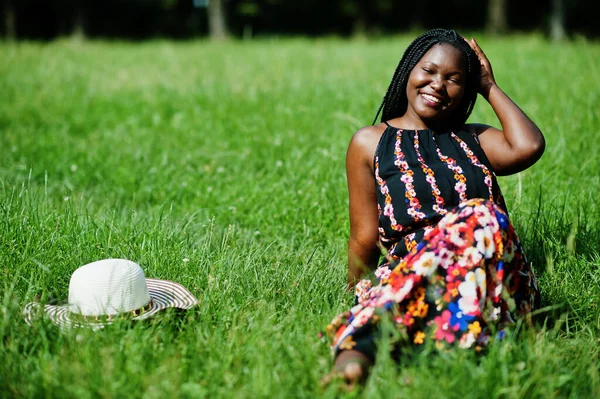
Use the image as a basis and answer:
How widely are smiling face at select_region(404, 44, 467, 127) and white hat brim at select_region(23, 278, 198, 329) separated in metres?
1.35

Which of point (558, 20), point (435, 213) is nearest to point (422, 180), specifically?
point (435, 213)

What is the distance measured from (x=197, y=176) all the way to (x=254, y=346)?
284 cm

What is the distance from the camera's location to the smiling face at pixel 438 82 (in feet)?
9.27

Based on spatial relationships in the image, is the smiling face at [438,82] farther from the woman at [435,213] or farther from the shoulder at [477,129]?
the shoulder at [477,129]

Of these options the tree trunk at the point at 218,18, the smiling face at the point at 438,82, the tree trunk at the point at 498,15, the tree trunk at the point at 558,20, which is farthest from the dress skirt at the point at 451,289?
the tree trunk at the point at 218,18

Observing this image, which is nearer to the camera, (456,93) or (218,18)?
(456,93)

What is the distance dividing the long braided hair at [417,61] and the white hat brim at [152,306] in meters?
1.26

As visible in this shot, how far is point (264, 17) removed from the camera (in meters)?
35.8

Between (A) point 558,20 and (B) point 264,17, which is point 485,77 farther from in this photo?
(B) point 264,17

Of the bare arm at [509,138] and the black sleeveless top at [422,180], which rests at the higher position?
the bare arm at [509,138]

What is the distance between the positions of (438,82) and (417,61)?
0.18 meters

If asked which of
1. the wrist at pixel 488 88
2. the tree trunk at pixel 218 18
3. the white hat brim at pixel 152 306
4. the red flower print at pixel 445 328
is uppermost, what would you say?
the tree trunk at pixel 218 18

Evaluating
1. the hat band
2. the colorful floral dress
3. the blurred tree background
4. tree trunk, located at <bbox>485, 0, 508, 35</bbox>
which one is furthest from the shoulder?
the blurred tree background

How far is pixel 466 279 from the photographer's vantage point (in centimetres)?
235
